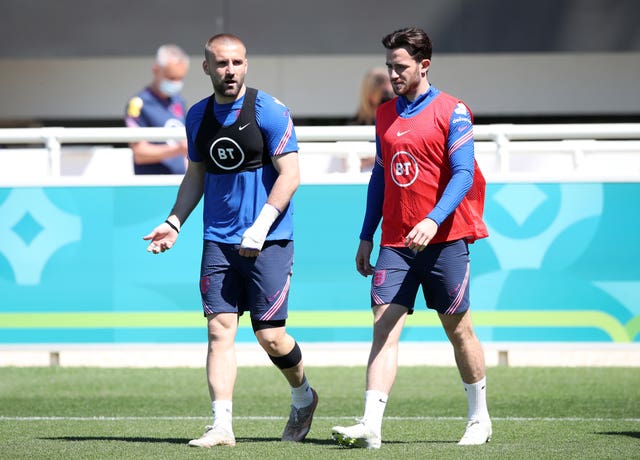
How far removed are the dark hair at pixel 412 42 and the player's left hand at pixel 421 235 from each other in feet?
2.76

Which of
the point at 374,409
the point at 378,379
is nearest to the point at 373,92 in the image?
the point at 378,379

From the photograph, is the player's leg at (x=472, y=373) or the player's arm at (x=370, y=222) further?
the player's arm at (x=370, y=222)

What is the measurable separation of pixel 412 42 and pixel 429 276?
43.9 inches

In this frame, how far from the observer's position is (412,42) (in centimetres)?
630

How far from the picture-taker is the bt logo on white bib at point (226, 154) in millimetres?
6453

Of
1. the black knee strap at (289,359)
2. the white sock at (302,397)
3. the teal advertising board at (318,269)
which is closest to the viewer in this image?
the black knee strap at (289,359)

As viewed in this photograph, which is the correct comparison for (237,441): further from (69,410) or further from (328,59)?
(328,59)

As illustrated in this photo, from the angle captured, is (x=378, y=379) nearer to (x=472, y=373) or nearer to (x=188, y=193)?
(x=472, y=373)

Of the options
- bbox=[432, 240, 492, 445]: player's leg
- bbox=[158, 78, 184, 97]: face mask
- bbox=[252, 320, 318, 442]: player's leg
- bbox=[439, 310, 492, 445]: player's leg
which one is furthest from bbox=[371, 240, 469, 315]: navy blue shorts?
bbox=[158, 78, 184, 97]: face mask

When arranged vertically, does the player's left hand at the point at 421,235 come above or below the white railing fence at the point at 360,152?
below

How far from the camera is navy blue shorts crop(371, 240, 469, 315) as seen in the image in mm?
6348

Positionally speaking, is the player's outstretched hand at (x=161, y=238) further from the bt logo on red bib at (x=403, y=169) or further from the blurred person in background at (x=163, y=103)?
the blurred person in background at (x=163, y=103)

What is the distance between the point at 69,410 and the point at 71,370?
1.70m

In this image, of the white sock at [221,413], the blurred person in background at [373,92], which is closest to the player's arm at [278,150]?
the white sock at [221,413]
